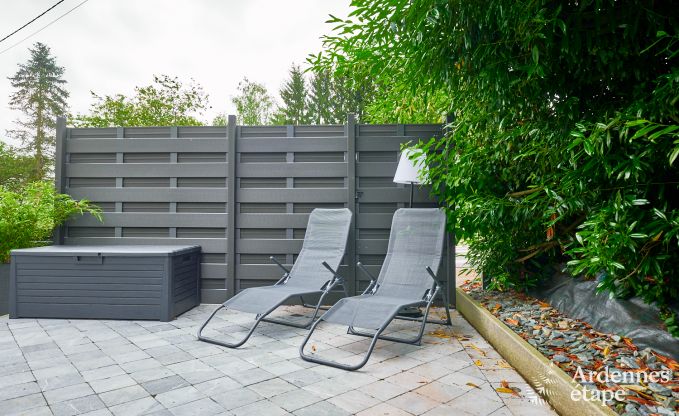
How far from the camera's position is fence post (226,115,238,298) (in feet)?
14.5

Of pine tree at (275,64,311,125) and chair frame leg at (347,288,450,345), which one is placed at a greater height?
pine tree at (275,64,311,125)

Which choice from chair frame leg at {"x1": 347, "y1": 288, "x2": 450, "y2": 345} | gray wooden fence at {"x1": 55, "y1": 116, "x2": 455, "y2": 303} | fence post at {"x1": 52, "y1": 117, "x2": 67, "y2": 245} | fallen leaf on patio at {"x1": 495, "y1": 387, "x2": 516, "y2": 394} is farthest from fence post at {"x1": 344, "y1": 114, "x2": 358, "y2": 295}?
fence post at {"x1": 52, "y1": 117, "x2": 67, "y2": 245}

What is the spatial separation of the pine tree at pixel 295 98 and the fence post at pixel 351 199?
25.9 metres

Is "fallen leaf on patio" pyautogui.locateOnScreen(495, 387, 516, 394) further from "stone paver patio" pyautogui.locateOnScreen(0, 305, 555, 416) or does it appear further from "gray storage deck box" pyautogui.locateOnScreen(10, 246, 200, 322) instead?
"gray storage deck box" pyautogui.locateOnScreen(10, 246, 200, 322)

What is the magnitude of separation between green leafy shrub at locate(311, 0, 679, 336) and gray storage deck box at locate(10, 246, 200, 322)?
2.71 m

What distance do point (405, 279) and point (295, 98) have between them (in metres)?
28.4

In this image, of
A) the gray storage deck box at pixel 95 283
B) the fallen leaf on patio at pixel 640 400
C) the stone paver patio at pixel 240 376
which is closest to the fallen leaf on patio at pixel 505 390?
the stone paver patio at pixel 240 376

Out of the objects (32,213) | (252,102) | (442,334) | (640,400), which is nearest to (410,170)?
(442,334)

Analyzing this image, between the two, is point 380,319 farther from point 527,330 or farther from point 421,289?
A: point 527,330

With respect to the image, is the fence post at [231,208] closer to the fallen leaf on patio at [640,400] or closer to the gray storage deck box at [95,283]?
the gray storage deck box at [95,283]

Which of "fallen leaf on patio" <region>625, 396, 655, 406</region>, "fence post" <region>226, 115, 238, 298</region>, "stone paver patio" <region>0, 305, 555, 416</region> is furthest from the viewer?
"fence post" <region>226, 115, 238, 298</region>

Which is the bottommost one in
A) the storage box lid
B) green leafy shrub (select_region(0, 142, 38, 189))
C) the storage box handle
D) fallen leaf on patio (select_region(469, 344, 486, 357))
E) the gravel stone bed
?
fallen leaf on patio (select_region(469, 344, 486, 357))

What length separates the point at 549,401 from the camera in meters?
2.02

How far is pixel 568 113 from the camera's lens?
2191mm
